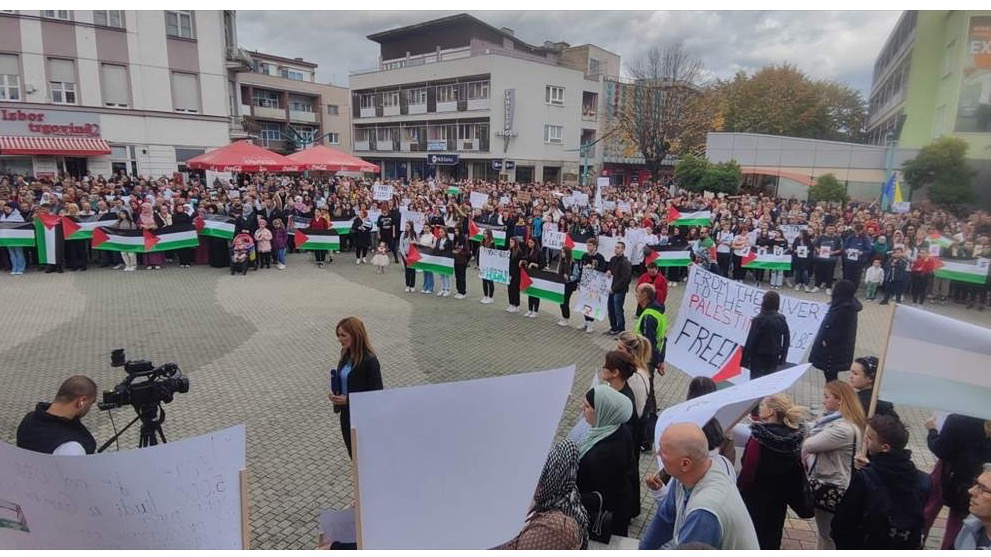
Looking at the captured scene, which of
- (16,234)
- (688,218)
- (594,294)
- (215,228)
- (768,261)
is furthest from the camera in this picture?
(688,218)

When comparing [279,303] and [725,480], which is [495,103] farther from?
[725,480]

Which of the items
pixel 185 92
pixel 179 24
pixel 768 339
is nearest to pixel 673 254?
pixel 768 339

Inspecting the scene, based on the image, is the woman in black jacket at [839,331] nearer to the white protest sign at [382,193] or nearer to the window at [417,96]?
the white protest sign at [382,193]

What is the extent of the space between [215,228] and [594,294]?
36.7ft

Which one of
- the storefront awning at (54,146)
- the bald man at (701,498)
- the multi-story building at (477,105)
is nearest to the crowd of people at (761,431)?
the bald man at (701,498)

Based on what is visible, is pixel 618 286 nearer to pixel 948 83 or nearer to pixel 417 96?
pixel 948 83

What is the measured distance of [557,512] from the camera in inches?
141

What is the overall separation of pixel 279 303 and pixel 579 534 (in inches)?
415

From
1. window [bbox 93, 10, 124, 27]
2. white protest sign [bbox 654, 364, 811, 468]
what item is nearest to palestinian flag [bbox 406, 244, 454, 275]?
white protest sign [bbox 654, 364, 811, 468]

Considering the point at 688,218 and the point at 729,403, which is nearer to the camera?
the point at 729,403

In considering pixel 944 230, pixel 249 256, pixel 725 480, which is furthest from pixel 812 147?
pixel 725 480

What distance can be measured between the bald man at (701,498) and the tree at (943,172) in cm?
2588

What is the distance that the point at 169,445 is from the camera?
257cm

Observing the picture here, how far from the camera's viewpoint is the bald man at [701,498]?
2.66 metres
